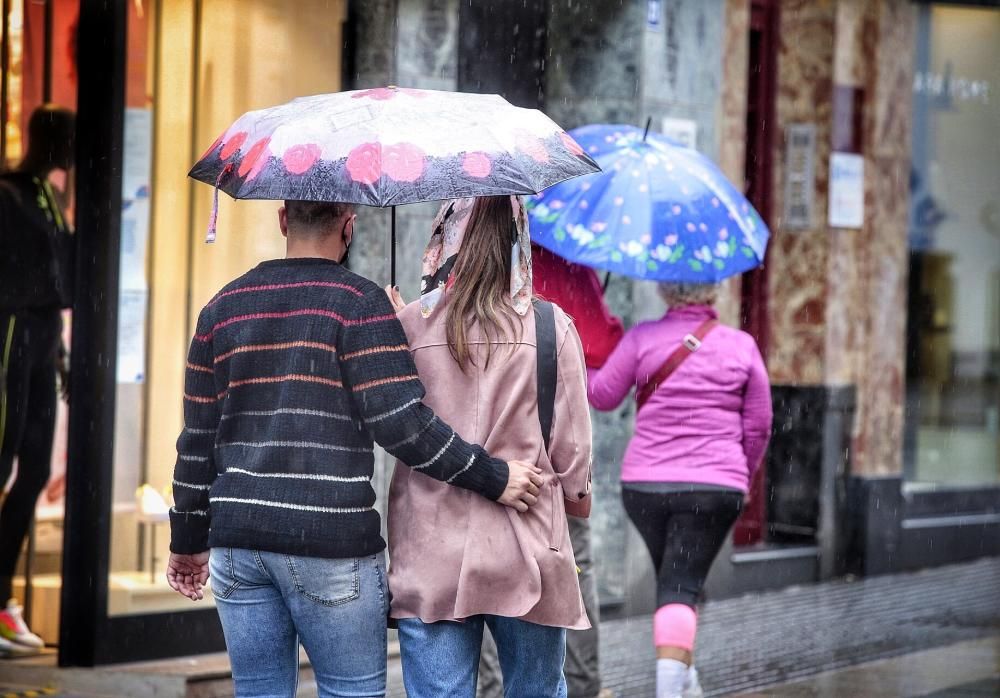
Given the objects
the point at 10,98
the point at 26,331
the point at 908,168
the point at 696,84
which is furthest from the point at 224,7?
the point at 908,168

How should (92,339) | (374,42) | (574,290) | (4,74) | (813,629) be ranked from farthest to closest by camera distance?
(813,629)
(374,42)
(4,74)
(92,339)
(574,290)

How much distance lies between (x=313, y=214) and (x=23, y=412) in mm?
3862

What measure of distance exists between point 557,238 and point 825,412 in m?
4.87

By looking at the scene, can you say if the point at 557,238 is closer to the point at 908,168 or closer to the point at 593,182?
the point at 593,182

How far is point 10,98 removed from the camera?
698cm

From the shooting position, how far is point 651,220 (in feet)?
18.1

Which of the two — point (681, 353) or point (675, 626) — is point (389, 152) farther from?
point (675, 626)

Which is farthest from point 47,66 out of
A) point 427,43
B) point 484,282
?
point 484,282

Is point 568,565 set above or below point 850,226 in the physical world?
below

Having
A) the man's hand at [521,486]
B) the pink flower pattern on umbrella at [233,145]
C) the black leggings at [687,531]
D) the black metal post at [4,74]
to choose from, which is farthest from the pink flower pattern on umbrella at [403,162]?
the black metal post at [4,74]

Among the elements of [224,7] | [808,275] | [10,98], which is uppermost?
[224,7]

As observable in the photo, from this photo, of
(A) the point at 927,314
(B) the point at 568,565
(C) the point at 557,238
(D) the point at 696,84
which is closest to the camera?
(B) the point at 568,565

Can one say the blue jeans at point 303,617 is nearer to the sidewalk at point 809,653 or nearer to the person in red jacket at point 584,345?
the person in red jacket at point 584,345

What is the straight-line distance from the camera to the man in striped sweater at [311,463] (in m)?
3.48
